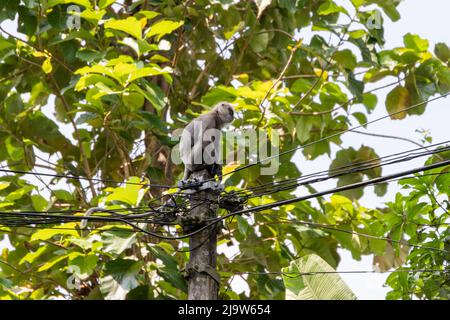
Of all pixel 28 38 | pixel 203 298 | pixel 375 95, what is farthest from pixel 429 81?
pixel 28 38

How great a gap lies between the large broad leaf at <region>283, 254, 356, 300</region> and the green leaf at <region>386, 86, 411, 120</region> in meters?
2.87

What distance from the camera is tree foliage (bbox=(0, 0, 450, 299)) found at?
258 inches

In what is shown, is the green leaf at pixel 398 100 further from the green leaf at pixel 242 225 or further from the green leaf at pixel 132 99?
the green leaf at pixel 132 99

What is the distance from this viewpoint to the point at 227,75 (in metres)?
8.95

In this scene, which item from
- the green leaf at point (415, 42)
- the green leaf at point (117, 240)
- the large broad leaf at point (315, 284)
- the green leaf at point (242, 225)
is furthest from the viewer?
the green leaf at point (415, 42)

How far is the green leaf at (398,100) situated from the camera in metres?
7.96

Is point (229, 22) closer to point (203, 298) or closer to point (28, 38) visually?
point (28, 38)

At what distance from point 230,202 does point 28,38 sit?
406cm

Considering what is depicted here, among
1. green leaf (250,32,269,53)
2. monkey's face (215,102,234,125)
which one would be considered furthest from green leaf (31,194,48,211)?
green leaf (250,32,269,53)

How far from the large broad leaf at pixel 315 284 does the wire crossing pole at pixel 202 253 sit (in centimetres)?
63

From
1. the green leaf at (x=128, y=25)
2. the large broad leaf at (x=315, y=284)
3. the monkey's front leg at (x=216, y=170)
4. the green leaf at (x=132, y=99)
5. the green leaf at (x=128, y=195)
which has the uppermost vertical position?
the green leaf at (x=128, y=25)

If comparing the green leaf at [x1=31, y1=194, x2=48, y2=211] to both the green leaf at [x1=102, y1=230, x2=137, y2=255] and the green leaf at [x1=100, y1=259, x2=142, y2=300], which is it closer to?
the green leaf at [x1=100, y1=259, x2=142, y2=300]

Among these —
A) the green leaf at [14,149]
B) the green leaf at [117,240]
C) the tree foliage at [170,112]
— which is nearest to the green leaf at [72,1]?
the tree foliage at [170,112]

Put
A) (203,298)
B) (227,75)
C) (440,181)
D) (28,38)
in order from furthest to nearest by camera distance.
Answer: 1. (227,75)
2. (28,38)
3. (440,181)
4. (203,298)
